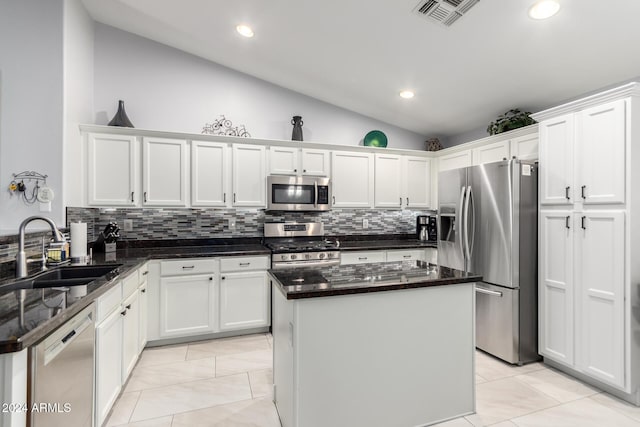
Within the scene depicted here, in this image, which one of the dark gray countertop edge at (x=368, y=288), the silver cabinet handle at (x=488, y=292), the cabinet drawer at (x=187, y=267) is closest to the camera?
the dark gray countertop edge at (x=368, y=288)

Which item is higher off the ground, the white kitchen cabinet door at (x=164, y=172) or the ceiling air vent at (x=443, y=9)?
the ceiling air vent at (x=443, y=9)

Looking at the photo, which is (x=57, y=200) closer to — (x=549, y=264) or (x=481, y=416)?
(x=481, y=416)

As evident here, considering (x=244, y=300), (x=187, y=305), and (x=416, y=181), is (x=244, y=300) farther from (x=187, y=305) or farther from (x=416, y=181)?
(x=416, y=181)

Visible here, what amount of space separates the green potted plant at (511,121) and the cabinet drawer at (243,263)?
3028 millimetres

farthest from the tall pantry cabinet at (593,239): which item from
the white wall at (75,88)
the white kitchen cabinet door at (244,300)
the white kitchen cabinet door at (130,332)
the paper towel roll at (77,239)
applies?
the white wall at (75,88)

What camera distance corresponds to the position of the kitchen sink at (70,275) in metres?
1.99

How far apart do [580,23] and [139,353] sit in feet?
14.6

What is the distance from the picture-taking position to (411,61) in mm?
3010

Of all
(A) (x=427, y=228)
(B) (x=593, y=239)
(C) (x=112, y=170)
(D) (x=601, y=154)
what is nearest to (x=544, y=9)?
(D) (x=601, y=154)

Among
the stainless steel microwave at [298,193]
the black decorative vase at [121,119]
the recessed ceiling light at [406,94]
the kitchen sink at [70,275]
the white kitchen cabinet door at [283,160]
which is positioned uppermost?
the recessed ceiling light at [406,94]

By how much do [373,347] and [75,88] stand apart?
11.3 feet

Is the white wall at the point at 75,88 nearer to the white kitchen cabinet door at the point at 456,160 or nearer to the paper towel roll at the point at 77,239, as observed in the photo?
the paper towel roll at the point at 77,239

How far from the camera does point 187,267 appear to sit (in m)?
3.13

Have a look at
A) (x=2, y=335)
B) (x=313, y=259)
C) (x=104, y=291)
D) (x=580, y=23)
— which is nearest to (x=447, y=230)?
(x=313, y=259)
